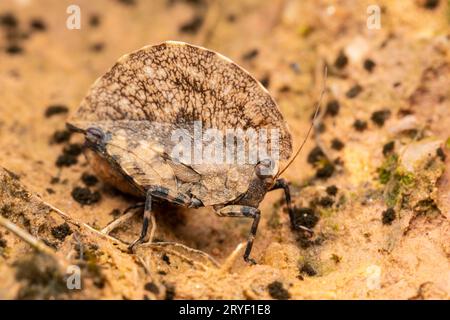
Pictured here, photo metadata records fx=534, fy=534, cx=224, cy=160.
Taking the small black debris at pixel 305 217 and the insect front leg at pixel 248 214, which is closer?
the insect front leg at pixel 248 214

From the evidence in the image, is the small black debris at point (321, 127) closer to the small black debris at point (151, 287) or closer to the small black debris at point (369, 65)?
the small black debris at point (369, 65)

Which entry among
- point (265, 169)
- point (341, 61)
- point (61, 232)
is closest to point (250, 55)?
point (341, 61)

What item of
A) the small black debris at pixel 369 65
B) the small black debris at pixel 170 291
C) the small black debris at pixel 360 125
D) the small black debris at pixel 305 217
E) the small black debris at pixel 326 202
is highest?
the small black debris at pixel 369 65

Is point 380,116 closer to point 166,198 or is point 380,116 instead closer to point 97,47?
point 166,198

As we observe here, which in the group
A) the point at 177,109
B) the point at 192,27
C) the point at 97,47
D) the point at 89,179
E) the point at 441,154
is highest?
the point at 192,27

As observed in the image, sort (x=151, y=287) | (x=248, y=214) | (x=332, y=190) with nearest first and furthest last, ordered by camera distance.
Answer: (x=151, y=287)
(x=248, y=214)
(x=332, y=190)

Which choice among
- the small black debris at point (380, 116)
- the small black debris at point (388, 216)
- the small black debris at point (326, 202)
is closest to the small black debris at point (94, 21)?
the small black debris at point (380, 116)
